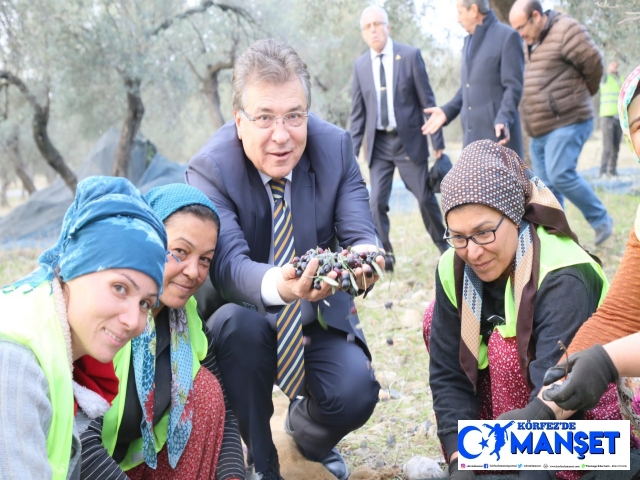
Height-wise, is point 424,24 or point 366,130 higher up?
point 424,24

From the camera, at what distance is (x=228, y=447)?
8.32ft

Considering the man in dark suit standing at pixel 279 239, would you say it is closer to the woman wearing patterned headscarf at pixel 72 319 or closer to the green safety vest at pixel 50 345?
the woman wearing patterned headscarf at pixel 72 319

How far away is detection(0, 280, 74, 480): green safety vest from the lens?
1589 mm

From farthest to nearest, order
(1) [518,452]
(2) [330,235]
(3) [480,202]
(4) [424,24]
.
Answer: (4) [424,24], (2) [330,235], (3) [480,202], (1) [518,452]

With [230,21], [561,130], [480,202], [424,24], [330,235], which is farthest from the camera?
[230,21]

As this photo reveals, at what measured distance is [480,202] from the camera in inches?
92.1

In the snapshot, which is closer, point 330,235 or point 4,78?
point 330,235

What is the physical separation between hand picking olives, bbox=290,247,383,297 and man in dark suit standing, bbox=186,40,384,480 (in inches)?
8.3

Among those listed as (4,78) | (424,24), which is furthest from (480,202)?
(4,78)

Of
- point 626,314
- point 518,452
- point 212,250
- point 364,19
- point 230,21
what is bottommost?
point 518,452

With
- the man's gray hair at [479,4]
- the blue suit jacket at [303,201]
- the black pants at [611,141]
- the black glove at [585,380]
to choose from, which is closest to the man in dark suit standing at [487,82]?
the man's gray hair at [479,4]

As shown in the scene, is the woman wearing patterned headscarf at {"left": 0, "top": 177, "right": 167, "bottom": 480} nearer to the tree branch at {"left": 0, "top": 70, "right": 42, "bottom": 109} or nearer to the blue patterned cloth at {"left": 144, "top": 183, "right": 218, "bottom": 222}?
the blue patterned cloth at {"left": 144, "top": 183, "right": 218, "bottom": 222}

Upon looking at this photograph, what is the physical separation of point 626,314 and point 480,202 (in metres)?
0.57

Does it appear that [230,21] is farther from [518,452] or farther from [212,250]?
[518,452]
